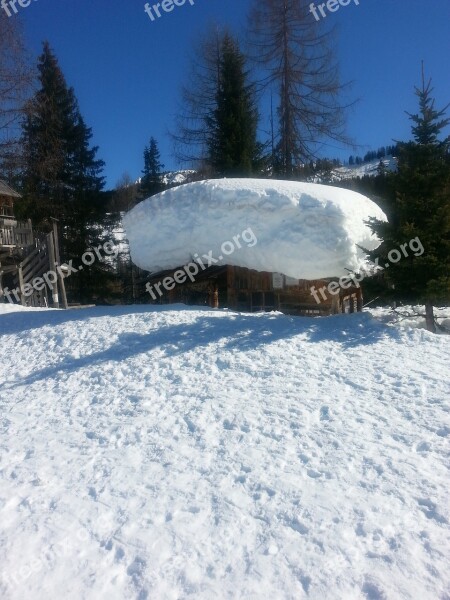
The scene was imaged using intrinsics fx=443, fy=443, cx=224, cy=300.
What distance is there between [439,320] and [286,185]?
568 cm

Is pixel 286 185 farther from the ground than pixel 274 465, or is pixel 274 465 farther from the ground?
pixel 286 185

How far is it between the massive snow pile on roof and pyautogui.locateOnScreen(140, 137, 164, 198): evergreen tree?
1266 cm

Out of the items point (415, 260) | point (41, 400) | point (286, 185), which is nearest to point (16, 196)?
point (286, 185)

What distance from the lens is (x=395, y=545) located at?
3510 mm

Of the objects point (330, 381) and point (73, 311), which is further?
point (73, 311)

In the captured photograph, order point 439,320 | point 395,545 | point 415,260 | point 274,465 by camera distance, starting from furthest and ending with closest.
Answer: point 439,320
point 415,260
point 274,465
point 395,545

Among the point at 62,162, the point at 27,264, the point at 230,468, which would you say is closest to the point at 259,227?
the point at 230,468

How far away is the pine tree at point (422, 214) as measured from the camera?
8.39 metres

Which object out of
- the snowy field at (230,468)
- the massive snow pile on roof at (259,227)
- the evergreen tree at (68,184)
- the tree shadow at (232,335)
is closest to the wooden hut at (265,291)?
the massive snow pile on roof at (259,227)

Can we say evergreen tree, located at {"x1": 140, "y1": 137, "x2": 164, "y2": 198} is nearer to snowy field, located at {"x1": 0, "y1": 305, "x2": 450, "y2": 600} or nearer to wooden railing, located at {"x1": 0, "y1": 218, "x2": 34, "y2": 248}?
wooden railing, located at {"x1": 0, "y1": 218, "x2": 34, "y2": 248}

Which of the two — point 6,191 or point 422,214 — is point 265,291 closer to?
point 422,214

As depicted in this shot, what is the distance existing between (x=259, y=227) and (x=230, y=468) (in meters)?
7.36

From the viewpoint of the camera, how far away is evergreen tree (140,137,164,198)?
25.1 meters

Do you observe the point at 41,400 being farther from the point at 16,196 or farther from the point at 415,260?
the point at 16,196
